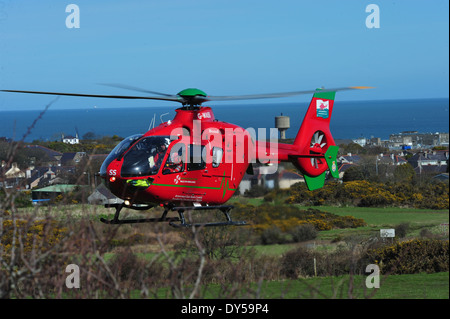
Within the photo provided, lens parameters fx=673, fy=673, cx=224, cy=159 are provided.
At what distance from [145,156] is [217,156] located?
1.93 m

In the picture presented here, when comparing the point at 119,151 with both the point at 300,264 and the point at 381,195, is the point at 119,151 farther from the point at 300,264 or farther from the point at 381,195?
the point at 381,195

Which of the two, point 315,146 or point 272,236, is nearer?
point 272,236

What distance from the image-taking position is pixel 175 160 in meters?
15.7

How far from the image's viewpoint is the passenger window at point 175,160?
15.6m

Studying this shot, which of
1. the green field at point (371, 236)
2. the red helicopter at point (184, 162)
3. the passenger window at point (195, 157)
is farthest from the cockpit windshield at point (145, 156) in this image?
the green field at point (371, 236)

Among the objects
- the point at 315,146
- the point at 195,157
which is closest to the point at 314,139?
the point at 315,146

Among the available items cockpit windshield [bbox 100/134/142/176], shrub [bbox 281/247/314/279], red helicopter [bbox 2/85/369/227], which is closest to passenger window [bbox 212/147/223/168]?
red helicopter [bbox 2/85/369/227]

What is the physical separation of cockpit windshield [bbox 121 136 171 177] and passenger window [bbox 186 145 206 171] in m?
0.68

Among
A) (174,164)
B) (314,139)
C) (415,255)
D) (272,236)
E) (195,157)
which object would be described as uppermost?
(314,139)

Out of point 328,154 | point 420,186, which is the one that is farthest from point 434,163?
point 328,154

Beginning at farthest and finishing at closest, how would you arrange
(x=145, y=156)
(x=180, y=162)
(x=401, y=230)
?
(x=401, y=230)
(x=180, y=162)
(x=145, y=156)

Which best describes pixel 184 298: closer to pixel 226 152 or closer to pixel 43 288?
pixel 43 288

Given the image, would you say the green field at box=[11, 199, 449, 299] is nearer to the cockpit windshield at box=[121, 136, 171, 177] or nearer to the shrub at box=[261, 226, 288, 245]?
the shrub at box=[261, 226, 288, 245]

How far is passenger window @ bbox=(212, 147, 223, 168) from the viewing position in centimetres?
1633
